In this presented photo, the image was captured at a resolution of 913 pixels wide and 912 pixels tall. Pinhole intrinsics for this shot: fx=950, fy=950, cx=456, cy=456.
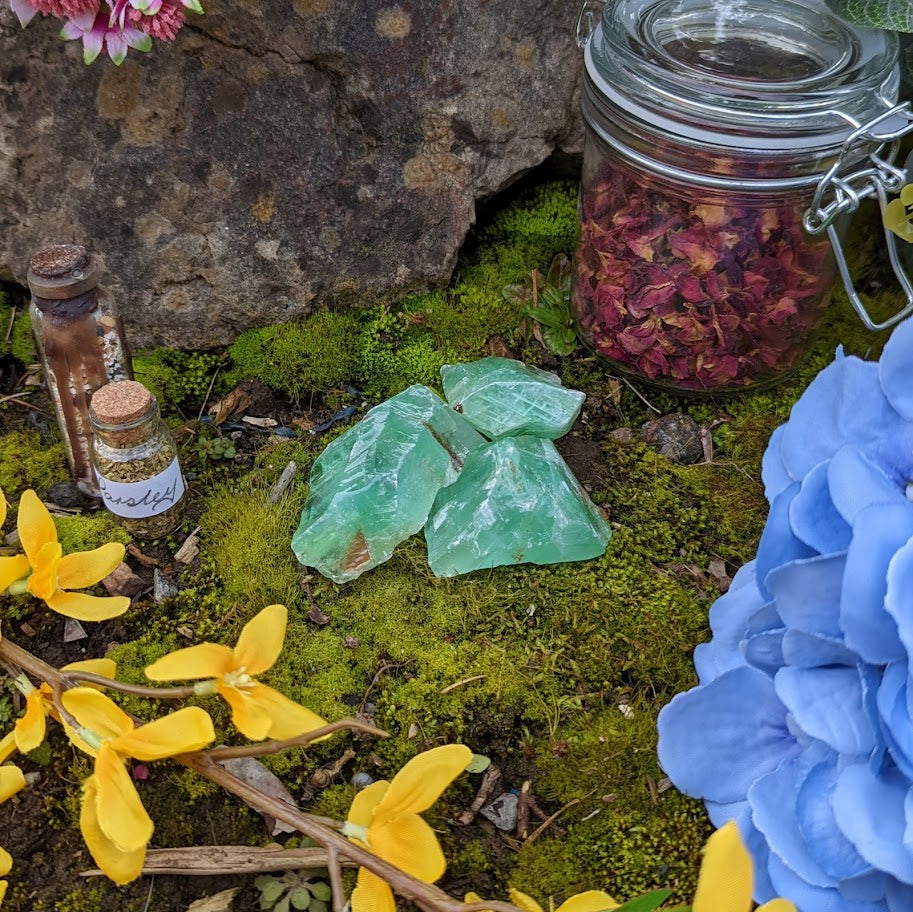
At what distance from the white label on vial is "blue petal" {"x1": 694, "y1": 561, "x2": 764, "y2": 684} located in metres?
0.69

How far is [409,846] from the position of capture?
0.75 metres

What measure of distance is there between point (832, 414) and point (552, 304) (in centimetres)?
72

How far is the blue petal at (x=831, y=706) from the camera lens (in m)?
0.74

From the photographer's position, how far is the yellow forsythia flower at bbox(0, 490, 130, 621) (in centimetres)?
94

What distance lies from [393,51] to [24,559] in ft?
2.87

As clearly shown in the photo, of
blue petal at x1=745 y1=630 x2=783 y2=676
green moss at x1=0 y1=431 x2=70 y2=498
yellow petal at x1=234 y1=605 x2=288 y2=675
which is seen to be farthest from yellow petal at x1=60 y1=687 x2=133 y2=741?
green moss at x1=0 y1=431 x2=70 y2=498

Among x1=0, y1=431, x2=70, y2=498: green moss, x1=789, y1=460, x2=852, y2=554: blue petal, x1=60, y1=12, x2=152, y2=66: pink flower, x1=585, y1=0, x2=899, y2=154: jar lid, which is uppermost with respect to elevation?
x1=60, y1=12, x2=152, y2=66: pink flower

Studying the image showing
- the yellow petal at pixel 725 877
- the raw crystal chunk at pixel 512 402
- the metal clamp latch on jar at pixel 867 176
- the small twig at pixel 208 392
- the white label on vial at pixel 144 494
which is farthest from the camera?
the small twig at pixel 208 392

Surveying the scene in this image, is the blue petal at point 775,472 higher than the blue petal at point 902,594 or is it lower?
lower

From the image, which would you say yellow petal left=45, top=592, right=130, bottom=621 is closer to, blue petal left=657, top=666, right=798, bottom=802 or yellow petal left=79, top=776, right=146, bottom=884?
yellow petal left=79, top=776, right=146, bottom=884

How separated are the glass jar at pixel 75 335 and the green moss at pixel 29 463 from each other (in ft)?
0.19

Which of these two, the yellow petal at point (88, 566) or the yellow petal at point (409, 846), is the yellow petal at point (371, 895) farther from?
the yellow petal at point (88, 566)

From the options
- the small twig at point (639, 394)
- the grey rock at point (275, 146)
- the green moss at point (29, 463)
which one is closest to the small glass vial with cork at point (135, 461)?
the green moss at point (29, 463)

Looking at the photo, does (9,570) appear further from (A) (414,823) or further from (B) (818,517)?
(B) (818,517)
